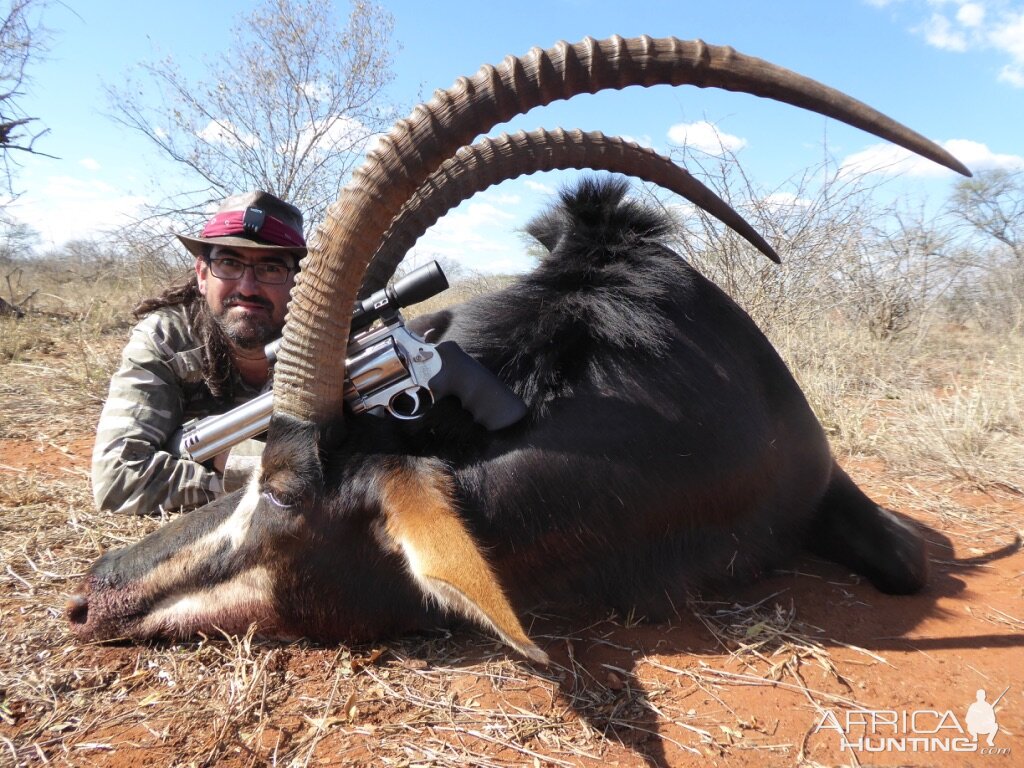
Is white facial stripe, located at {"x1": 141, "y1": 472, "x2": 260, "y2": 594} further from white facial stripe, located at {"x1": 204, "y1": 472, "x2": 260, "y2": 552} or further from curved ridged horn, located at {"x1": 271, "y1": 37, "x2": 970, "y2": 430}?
curved ridged horn, located at {"x1": 271, "y1": 37, "x2": 970, "y2": 430}

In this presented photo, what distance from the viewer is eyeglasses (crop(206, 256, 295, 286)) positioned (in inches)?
145

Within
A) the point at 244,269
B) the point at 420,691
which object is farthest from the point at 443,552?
the point at 244,269

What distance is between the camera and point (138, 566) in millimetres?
2311

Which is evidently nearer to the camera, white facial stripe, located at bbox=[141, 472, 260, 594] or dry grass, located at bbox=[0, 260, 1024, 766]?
dry grass, located at bbox=[0, 260, 1024, 766]

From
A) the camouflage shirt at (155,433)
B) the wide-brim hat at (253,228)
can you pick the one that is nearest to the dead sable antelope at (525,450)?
the camouflage shirt at (155,433)

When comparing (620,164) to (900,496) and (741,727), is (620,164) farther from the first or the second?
(900,496)

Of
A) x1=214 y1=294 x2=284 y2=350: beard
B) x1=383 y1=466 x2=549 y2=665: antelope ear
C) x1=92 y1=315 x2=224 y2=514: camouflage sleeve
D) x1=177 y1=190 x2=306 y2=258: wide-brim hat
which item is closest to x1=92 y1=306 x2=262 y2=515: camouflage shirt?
x1=92 y1=315 x2=224 y2=514: camouflage sleeve

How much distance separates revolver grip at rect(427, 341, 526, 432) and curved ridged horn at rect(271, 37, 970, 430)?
350 millimetres

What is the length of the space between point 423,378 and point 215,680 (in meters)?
1.25

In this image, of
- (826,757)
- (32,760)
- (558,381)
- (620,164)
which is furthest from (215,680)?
(620,164)

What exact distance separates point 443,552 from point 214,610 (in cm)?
104

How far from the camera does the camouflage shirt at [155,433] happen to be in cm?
326

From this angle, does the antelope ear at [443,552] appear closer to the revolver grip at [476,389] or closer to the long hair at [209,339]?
the revolver grip at [476,389]

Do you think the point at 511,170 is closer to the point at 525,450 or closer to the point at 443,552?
the point at 525,450
